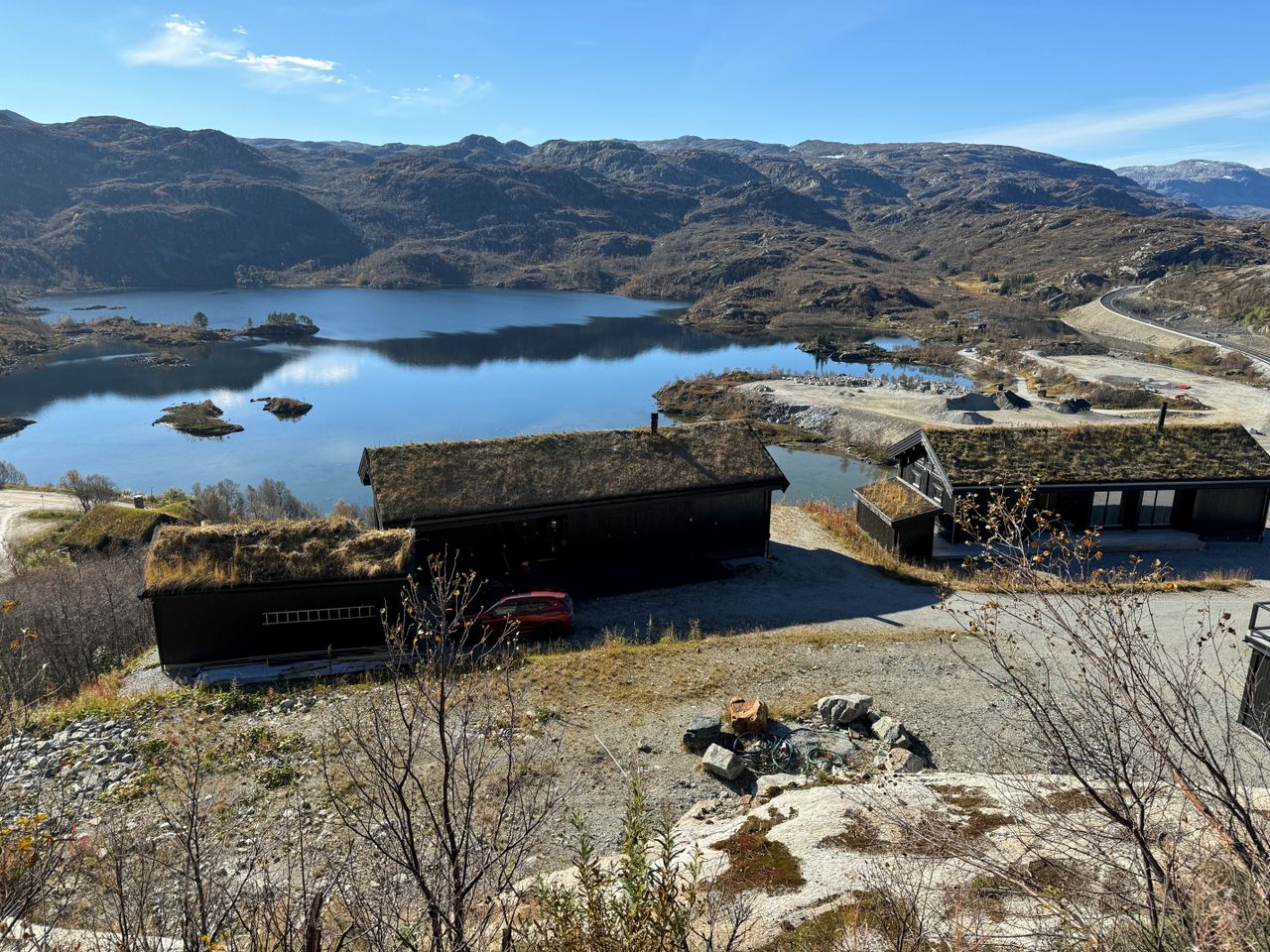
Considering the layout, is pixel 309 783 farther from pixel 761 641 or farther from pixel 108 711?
pixel 761 641

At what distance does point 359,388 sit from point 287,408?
40.3 ft

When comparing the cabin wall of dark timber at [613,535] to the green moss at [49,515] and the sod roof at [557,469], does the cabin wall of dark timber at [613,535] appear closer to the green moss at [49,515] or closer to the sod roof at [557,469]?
the sod roof at [557,469]

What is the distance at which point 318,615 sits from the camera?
61.0 ft

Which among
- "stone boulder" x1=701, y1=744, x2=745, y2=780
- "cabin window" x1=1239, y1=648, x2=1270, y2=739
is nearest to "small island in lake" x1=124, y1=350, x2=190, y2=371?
"stone boulder" x1=701, y1=744, x2=745, y2=780

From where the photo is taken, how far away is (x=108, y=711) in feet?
49.3

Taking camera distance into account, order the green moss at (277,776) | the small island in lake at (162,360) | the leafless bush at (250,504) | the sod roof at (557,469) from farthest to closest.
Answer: the small island in lake at (162,360) < the leafless bush at (250,504) < the sod roof at (557,469) < the green moss at (277,776)

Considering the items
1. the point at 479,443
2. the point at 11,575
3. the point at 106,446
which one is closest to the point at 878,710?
the point at 479,443

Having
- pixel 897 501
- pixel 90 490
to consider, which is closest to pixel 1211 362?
pixel 897 501

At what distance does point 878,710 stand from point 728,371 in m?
66.6

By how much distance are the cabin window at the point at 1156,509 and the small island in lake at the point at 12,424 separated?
78.1 metres

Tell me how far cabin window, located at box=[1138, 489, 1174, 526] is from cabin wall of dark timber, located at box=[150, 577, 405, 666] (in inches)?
1025

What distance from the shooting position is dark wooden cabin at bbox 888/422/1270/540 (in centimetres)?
2655

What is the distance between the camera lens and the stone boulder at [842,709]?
14.6 meters

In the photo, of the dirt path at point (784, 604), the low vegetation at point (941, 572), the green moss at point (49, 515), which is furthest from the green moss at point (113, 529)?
the low vegetation at point (941, 572)
